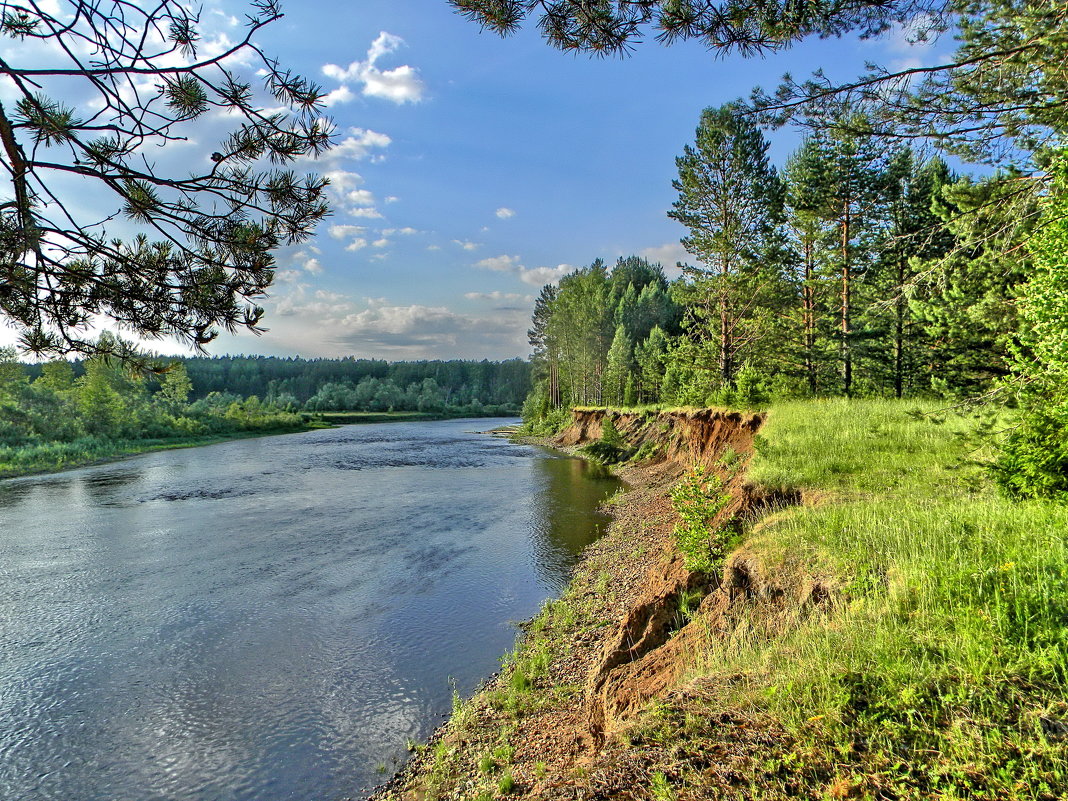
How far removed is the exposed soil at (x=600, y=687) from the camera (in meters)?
4.11

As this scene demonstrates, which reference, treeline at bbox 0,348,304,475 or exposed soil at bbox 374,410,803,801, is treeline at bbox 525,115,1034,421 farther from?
treeline at bbox 0,348,304,475

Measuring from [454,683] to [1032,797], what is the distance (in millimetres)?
6960

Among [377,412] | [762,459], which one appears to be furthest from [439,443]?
[377,412]

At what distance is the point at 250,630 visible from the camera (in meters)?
10.0

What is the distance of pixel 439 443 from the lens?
52.0 metres

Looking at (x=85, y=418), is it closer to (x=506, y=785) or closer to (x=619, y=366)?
(x=619, y=366)

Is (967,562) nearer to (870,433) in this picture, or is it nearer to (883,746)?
(883,746)

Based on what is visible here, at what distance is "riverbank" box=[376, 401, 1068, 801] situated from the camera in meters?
3.03

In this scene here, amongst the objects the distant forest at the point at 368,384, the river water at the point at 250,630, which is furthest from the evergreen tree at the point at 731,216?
the distant forest at the point at 368,384

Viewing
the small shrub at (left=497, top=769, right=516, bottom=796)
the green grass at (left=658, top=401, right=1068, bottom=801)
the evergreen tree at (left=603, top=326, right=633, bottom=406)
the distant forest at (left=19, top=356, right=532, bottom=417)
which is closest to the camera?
the green grass at (left=658, top=401, right=1068, bottom=801)

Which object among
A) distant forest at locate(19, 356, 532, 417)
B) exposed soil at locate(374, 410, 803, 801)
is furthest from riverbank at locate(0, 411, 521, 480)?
exposed soil at locate(374, 410, 803, 801)

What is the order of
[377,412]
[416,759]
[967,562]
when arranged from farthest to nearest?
1. [377,412]
2. [416,759]
3. [967,562]

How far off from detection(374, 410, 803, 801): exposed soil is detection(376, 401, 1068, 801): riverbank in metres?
0.03

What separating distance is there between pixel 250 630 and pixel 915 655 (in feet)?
34.4
